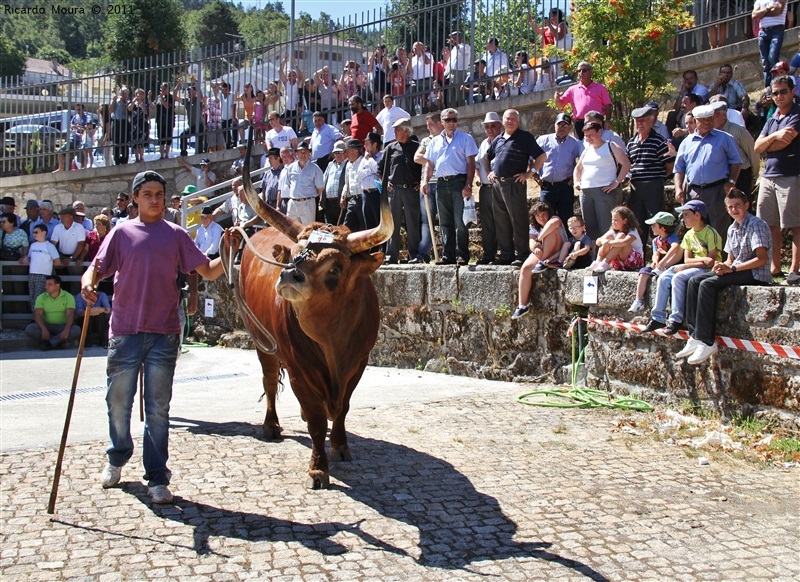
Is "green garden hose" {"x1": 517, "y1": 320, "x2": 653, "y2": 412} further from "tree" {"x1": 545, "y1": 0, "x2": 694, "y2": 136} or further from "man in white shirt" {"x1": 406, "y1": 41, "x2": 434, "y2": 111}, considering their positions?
"man in white shirt" {"x1": 406, "y1": 41, "x2": 434, "y2": 111}

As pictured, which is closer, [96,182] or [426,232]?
[426,232]

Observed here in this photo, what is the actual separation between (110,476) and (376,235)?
2414 millimetres

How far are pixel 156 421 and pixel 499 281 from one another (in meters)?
4.96

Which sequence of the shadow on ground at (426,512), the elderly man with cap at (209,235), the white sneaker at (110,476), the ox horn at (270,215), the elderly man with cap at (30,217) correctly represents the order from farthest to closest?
the elderly man with cap at (30,217) → the elderly man with cap at (209,235) → the ox horn at (270,215) → the white sneaker at (110,476) → the shadow on ground at (426,512)

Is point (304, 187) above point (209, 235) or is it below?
above

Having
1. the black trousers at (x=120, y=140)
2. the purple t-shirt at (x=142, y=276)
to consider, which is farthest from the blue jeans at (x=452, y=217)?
the black trousers at (x=120, y=140)

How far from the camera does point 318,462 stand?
588 centimetres

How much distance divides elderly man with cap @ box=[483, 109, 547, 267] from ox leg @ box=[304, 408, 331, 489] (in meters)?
4.38

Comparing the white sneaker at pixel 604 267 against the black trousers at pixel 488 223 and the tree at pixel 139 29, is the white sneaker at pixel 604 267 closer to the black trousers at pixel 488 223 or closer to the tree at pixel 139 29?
the black trousers at pixel 488 223

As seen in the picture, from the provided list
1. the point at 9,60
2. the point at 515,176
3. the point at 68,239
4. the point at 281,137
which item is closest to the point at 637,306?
the point at 515,176

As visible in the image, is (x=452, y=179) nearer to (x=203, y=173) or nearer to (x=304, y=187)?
(x=304, y=187)

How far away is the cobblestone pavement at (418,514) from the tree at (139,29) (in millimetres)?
27658

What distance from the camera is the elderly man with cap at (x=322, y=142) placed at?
46.6 ft

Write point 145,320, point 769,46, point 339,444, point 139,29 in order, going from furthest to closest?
point 139,29
point 769,46
point 339,444
point 145,320
